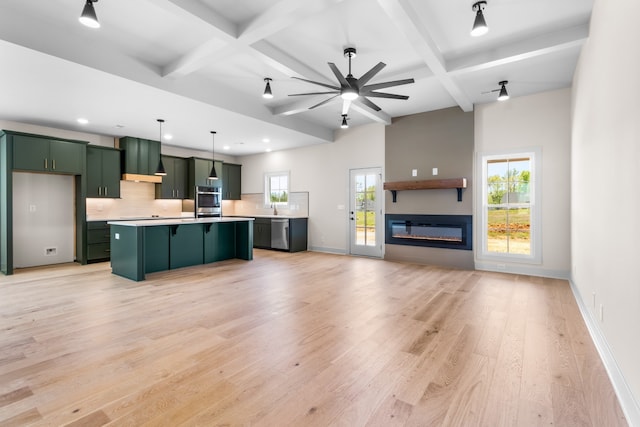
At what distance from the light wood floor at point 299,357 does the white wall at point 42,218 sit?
211 cm

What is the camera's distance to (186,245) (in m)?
5.70

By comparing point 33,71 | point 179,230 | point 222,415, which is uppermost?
point 33,71

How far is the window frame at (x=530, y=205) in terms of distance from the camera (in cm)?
497

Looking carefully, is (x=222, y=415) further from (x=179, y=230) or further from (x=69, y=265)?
(x=69, y=265)

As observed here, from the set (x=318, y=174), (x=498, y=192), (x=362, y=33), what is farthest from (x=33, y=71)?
(x=498, y=192)

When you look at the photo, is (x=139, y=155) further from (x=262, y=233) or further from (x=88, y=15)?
(x=88, y=15)

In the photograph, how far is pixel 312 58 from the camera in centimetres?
390

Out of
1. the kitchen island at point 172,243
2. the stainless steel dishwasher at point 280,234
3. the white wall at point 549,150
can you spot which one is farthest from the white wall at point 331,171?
the white wall at point 549,150

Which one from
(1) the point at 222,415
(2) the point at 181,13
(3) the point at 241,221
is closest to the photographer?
(1) the point at 222,415

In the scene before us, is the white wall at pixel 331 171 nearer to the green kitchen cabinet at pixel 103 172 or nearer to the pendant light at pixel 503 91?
the pendant light at pixel 503 91

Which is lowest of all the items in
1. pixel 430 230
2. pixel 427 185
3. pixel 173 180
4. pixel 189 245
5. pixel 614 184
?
pixel 189 245

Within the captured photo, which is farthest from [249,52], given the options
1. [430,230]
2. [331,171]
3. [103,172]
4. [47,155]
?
[103,172]

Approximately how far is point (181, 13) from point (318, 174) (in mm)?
5195

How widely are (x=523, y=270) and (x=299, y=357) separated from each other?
443cm
